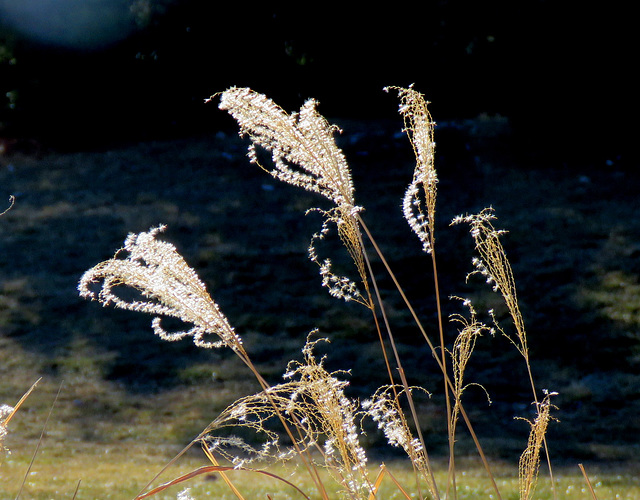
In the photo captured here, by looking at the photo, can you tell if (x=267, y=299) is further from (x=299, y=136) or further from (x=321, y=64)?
(x=299, y=136)

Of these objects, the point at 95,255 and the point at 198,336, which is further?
the point at 95,255

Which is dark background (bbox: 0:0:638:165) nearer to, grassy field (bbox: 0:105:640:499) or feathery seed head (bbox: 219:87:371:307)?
grassy field (bbox: 0:105:640:499)

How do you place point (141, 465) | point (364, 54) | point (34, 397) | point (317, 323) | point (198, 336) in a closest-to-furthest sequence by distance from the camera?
point (198, 336) < point (141, 465) < point (34, 397) < point (317, 323) < point (364, 54)

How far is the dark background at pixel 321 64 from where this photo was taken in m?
8.55

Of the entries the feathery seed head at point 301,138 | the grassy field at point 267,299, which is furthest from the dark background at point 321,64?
the feathery seed head at point 301,138

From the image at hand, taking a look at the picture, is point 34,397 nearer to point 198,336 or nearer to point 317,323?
point 317,323

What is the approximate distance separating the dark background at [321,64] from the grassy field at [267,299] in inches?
19.7

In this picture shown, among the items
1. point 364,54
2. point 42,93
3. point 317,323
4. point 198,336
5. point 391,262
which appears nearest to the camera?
point 198,336

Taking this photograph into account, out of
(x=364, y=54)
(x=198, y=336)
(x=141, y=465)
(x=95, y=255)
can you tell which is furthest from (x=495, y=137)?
(x=198, y=336)

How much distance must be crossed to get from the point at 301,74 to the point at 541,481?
7.12m

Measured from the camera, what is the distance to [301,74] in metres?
9.91

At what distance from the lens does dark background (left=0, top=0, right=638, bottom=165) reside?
8547mm

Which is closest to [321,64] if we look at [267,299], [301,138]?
[267,299]

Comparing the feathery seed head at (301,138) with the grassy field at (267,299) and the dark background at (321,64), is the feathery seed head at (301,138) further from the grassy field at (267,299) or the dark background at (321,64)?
the dark background at (321,64)
